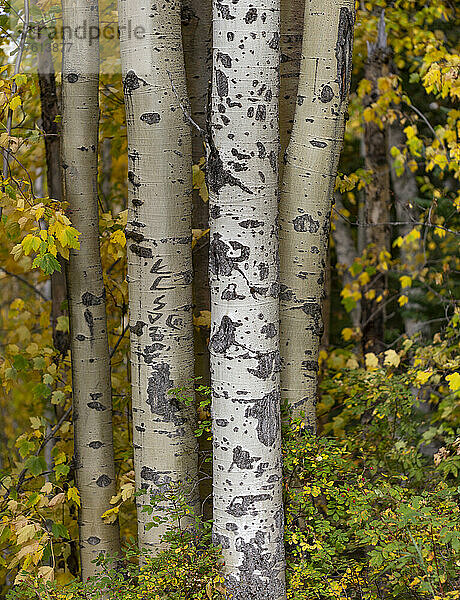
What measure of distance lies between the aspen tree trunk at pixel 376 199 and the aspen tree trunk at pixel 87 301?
3009 millimetres

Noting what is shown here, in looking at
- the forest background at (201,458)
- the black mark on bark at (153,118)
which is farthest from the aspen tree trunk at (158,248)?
the forest background at (201,458)

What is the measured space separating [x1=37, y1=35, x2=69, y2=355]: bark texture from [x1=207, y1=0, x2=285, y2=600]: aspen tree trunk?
55.6 inches

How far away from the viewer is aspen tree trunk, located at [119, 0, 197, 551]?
2.43m

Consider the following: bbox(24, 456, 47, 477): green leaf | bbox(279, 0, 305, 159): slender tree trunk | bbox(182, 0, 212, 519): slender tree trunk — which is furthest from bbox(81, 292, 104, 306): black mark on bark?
bbox(279, 0, 305, 159): slender tree trunk

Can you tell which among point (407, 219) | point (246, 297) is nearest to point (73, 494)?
point (246, 297)

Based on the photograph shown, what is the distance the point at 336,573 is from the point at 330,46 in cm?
200

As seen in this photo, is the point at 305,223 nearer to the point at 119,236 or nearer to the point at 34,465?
the point at 119,236

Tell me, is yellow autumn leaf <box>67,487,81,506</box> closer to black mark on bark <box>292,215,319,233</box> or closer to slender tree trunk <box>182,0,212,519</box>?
slender tree trunk <box>182,0,212,519</box>

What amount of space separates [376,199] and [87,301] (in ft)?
11.3

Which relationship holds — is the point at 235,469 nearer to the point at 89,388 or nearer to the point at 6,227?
the point at 89,388

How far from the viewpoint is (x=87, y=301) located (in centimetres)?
285

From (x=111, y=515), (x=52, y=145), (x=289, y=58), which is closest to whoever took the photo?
(x=289, y=58)

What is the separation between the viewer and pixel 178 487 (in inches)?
99.6

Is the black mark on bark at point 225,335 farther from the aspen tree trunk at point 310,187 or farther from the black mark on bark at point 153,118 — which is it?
the black mark on bark at point 153,118
